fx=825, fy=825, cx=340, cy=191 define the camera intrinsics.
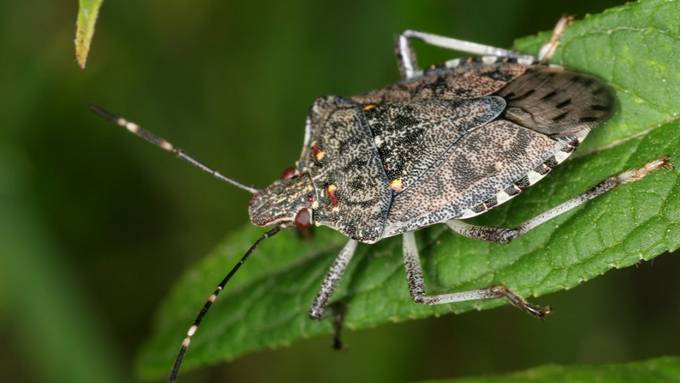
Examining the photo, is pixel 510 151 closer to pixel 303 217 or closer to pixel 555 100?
pixel 555 100

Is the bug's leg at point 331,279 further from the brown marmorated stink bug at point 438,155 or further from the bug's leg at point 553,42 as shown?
the bug's leg at point 553,42

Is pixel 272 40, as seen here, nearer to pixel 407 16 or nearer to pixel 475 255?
pixel 407 16

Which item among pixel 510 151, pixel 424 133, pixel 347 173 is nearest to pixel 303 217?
pixel 347 173

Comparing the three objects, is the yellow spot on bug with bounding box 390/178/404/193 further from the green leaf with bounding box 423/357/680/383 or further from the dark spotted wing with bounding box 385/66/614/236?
the green leaf with bounding box 423/357/680/383

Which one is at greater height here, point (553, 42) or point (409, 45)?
point (409, 45)

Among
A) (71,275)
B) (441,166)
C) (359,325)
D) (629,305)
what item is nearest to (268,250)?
(359,325)

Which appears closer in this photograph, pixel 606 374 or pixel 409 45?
pixel 606 374

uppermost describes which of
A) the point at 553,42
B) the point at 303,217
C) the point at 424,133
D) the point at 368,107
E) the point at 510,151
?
the point at 553,42
